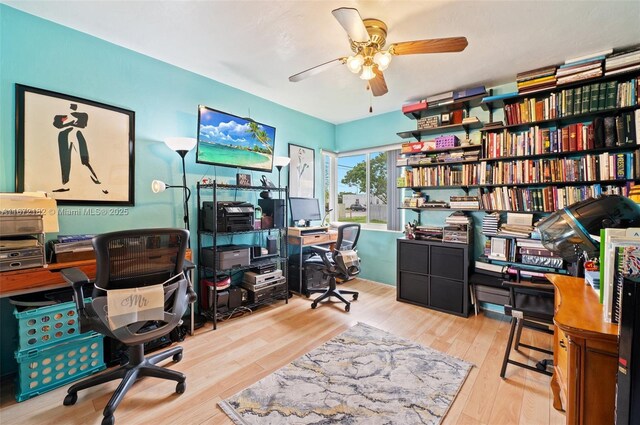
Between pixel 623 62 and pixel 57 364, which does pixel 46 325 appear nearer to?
pixel 57 364

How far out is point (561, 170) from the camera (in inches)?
98.0

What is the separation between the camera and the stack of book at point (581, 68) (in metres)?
2.26

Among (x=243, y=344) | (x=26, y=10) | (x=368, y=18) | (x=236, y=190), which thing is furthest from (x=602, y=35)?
(x=26, y=10)

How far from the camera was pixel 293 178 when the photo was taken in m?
3.95

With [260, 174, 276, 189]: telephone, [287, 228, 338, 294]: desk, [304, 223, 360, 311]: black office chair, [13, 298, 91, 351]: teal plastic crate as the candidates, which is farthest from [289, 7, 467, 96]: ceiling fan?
[13, 298, 91, 351]: teal plastic crate

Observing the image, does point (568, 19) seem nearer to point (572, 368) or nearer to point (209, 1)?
point (572, 368)

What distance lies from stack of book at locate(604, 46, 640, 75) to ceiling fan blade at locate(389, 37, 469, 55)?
1596 mm

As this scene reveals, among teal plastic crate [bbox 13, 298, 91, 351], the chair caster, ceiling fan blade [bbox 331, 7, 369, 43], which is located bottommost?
the chair caster

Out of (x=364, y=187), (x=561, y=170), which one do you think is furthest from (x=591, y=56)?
(x=364, y=187)

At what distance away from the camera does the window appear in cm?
404

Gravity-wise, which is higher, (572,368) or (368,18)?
(368,18)

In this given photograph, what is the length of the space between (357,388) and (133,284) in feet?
5.27

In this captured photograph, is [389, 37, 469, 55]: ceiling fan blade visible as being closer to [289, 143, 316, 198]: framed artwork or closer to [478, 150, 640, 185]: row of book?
[478, 150, 640, 185]: row of book

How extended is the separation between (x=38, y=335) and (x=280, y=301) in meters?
2.12
